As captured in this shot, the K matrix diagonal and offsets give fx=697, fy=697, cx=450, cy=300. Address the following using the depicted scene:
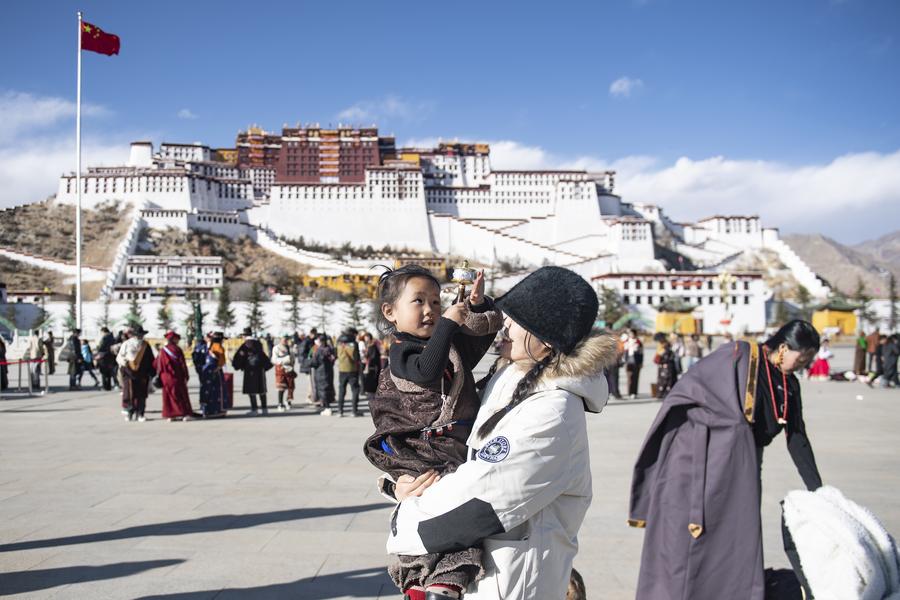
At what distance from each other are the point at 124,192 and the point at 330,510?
253ft

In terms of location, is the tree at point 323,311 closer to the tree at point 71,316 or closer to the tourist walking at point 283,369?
the tree at point 71,316

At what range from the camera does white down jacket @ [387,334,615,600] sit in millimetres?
1585

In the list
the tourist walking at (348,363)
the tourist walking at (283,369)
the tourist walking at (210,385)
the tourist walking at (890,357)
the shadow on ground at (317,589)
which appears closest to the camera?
the shadow on ground at (317,589)

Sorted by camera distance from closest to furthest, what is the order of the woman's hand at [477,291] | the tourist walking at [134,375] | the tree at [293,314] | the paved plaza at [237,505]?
1. the woman's hand at [477,291]
2. the paved plaza at [237,505]
3. the tourist walking at [134,375]
4. the tree at [293,314]

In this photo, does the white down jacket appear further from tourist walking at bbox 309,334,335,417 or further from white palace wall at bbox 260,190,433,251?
white palace wall at bbox 260,190,433,251

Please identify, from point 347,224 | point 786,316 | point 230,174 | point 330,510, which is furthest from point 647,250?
point 330,510

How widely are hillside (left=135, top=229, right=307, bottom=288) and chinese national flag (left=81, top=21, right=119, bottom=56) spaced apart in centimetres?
3699

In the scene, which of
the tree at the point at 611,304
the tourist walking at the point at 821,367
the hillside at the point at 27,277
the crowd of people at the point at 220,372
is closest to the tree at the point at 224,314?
the hillside at the point at 27,277

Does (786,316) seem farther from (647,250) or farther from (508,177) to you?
(508,177)

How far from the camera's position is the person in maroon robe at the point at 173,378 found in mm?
10070

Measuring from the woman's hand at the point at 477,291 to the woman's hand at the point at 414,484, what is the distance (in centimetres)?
48

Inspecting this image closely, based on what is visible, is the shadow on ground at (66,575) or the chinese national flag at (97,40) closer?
the shadow on ground at (66,575)

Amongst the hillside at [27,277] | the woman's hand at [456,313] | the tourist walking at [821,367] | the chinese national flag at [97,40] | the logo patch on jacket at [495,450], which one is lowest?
the tourist walking at [821,367]

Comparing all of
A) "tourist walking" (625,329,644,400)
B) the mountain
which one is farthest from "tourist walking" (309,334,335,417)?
the mountain
